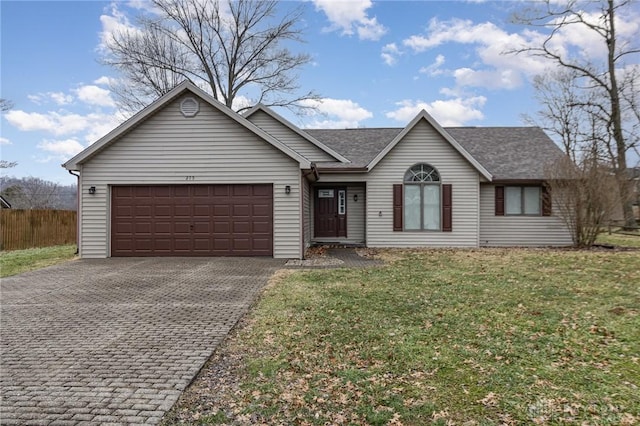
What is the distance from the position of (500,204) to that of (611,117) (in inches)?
484

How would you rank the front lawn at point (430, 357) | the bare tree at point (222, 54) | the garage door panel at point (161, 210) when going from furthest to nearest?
the bare tree at point (222, 54)
the garage door panel at point (161, 210)
the front lawn at point (430, 357)

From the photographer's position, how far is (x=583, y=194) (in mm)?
13703

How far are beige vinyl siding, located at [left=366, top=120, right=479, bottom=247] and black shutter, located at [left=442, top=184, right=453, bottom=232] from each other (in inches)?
6.0

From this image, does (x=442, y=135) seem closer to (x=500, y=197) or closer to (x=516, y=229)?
(x=500, y=197)

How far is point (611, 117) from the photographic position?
22.0 meters

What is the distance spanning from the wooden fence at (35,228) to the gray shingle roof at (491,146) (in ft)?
44.1

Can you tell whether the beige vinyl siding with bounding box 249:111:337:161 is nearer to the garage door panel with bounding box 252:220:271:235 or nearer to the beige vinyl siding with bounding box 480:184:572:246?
the garage door panel with bounding box 252:220:271:235

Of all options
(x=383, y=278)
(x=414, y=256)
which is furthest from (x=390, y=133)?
(x=383, y=278)

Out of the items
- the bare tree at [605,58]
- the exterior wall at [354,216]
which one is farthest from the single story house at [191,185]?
the bare tree at [605,58]

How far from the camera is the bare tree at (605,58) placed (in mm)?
21375

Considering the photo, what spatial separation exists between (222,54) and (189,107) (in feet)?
51.7

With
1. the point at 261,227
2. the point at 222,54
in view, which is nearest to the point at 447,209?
the point at 261,227

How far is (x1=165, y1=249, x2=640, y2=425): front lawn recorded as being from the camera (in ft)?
10.8

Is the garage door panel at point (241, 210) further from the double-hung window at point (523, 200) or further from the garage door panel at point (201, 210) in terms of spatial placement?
the double-hung window at point (523, 200)
